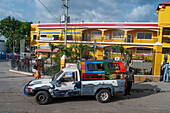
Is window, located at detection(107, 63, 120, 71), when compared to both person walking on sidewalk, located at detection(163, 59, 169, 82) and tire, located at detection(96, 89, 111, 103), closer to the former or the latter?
tire, located at detection(96, 89, 111, 103)

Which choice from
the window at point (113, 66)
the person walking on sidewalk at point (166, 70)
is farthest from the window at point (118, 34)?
the window at point (113, 66)

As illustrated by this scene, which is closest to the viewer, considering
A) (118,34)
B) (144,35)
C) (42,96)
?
(42,96)

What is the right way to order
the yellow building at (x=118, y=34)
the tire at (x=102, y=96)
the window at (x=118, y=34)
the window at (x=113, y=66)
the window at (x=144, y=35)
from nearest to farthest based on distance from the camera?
the tire at (x=102, y=96)
the window at (x=113, y=66)
the yellow building at (x=118, y=34)
the window at (x=144, y=35)
the window at (x=118, y=34)

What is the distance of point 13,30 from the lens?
37.3 meters

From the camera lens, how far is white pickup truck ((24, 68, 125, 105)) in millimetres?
6121

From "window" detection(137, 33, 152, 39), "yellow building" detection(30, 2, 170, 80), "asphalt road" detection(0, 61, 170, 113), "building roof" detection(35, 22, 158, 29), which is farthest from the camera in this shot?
"window" detection(137, 33, 152, 39)

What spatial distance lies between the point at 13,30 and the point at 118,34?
89.7 ft

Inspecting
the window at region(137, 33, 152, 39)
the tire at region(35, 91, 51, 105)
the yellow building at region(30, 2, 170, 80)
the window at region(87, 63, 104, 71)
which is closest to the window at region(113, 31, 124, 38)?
the yellow building at region(30, 2, 170, 80)

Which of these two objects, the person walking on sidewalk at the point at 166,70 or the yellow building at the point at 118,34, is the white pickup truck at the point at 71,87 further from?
the yellow building at the point at 118,34

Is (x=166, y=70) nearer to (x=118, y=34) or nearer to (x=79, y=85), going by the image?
(x=79, y=85)

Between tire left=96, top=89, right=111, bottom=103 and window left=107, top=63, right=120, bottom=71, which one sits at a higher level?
window left=107, top=63, right=120, bottom=71

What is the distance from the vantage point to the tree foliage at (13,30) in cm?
3529

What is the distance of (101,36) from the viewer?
28.3 m

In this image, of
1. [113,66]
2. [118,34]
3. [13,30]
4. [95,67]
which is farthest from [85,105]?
[13,30]
